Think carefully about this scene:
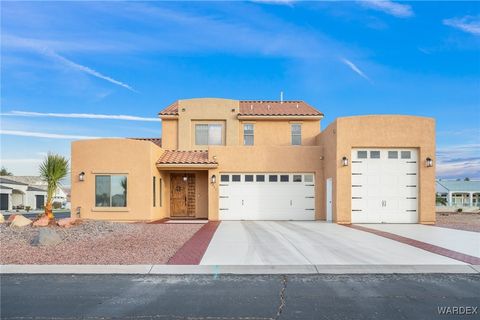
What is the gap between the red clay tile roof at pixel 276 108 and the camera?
79.7 feet

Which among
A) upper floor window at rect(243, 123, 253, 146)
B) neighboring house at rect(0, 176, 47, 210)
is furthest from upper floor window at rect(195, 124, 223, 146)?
neighboring house at rect(0, 176, 47, 210)

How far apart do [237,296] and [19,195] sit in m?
45.8

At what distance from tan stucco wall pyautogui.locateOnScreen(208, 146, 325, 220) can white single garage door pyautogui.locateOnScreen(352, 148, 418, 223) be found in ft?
8.00

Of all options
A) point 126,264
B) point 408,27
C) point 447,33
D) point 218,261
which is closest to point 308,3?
point 408,27

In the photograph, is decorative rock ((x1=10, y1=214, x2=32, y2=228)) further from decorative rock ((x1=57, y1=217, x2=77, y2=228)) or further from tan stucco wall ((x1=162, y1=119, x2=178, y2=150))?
tan stucco wall ((x1=162, y1=119, x2=178, y2=150))

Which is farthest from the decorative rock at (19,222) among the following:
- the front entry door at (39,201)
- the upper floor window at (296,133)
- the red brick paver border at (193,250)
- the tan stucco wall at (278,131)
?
the front entry door at (39,201)

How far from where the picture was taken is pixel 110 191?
19641 mm

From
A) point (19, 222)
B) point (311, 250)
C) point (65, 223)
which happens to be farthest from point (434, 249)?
point (19, 222)

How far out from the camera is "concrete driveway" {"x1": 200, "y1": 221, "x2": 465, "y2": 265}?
893 cm

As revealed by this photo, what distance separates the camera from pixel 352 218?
62.4 ft

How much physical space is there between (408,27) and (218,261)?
1340 centimetres

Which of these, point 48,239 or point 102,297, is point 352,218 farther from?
point 102,297

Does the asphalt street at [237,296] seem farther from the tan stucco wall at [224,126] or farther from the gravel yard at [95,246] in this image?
the tan stucco wall at [224,126]

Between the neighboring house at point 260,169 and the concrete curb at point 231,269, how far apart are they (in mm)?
10561
